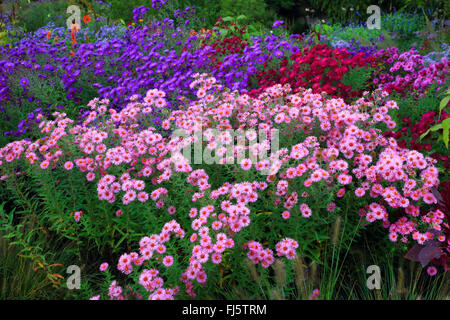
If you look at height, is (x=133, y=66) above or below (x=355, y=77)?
below

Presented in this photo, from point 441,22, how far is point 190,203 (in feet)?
27.5

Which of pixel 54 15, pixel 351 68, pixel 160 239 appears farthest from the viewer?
pixel 54 15

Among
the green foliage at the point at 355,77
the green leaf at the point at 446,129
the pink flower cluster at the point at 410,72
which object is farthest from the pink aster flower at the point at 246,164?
the green foliage at the point at 355,77

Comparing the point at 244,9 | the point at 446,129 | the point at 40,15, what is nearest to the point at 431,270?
the point at 446,129

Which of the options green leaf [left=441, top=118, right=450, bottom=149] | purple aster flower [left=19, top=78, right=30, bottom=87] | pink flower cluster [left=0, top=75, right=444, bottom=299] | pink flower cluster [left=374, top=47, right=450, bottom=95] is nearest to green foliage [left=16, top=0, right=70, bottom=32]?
purple aster flower [left=19, top=78, right=30, bottom=87]

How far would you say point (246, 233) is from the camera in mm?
2748

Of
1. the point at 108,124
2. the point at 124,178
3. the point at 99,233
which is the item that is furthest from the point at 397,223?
the point at 108,124

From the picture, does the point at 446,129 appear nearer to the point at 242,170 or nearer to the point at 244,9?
the point at 242,170

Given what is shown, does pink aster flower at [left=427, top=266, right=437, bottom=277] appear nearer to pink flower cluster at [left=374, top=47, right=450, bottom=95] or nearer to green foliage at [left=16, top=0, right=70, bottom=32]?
pink flower cluster at [left=374, top=47, right=450, bottom=95]

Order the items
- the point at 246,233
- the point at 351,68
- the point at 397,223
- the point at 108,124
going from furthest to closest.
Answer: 1. the point at 351,68
2. the point at 108,124
3. the point at 397,223
4. the point at 246,233

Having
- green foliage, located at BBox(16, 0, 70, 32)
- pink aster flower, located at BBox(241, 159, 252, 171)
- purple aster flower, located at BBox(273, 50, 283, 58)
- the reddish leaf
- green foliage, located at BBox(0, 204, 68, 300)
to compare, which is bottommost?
green foliage, located at BBox(0, 204, 68, 300)

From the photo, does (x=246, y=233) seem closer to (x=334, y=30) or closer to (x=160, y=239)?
(x=160, y=239)

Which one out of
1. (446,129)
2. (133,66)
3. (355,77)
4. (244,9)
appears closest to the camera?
(446,129)

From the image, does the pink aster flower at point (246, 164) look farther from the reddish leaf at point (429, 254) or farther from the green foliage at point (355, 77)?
the green foliage at point (355, 77)
